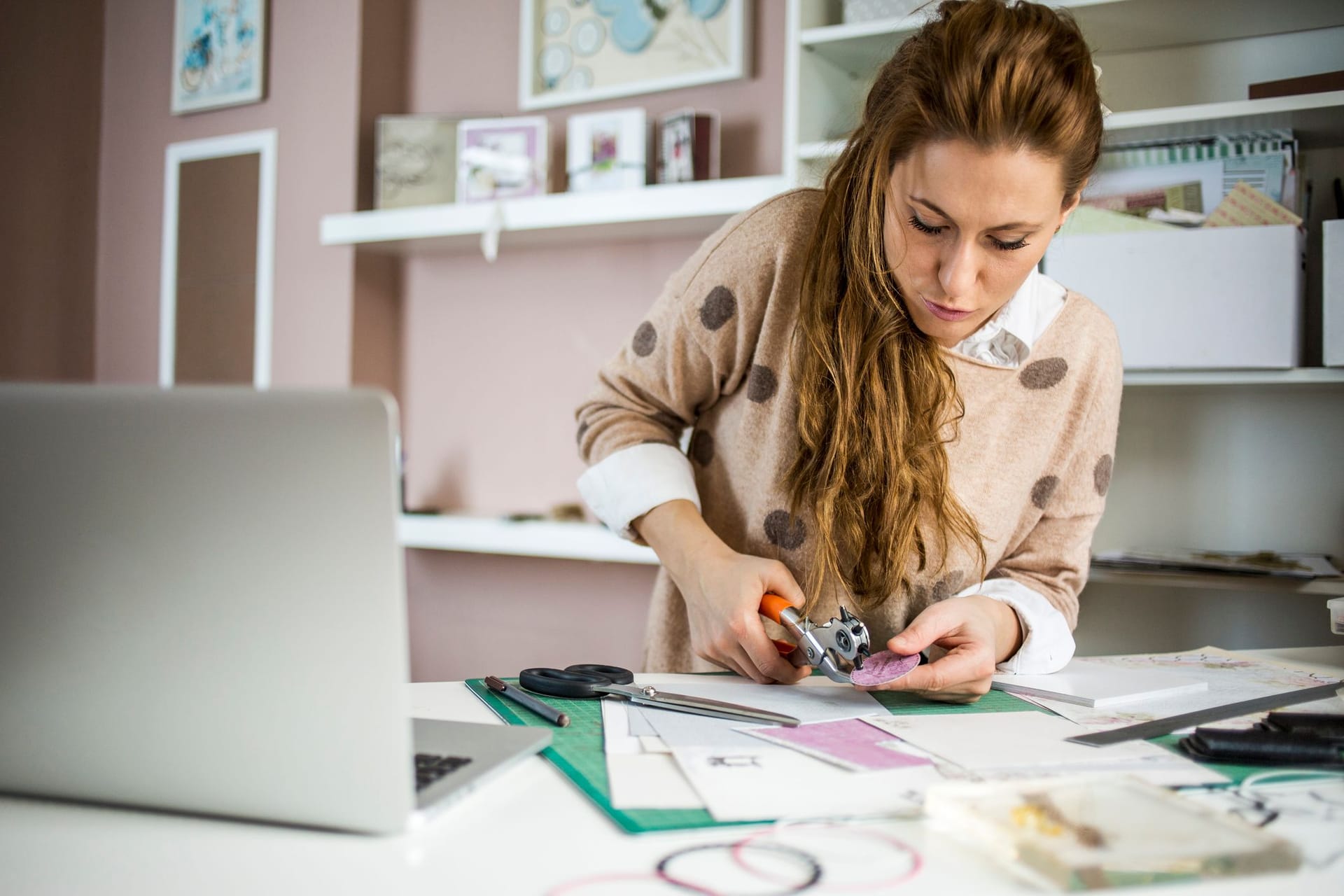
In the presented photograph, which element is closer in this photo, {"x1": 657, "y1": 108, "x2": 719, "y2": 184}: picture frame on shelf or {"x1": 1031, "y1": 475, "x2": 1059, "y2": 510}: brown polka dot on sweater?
{"x1": 1031, "y1": 475, "x2": 1059, "y2": 510}: brown polka dot on sweater

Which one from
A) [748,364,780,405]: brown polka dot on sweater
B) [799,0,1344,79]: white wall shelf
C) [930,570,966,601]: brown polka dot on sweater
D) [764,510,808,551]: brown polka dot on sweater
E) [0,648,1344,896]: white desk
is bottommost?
[0,648,1344,896]: white desk

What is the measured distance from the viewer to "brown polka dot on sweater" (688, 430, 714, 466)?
129cm

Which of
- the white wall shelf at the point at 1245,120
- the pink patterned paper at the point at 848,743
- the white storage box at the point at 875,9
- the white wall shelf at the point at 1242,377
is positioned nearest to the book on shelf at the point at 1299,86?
the white wall shelf at the point at 1245,120

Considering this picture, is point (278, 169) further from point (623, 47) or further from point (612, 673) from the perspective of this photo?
point (612, 673)

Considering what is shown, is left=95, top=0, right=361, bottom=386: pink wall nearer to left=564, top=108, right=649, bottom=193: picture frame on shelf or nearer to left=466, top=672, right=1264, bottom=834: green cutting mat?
left=564, top=108, right=649, bottom=193: picture frame on shelf

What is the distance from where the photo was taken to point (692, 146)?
2.37 m

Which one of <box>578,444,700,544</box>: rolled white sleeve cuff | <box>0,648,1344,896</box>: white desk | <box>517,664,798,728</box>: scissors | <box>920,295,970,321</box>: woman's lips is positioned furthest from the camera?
<box>578,444,700,544</box>: rolled white sleeve cuff

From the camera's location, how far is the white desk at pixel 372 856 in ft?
1.69

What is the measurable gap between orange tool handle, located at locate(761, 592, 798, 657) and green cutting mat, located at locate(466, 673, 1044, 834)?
9 cm

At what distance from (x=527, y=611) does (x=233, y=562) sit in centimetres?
225

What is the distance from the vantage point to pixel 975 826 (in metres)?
0.56

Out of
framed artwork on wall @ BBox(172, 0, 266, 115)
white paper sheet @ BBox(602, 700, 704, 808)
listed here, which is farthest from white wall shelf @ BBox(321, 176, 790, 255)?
white paper sheet @ BBox(602, 700, 704, 808)

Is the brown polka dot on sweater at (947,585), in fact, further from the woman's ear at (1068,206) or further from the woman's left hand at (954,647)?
the woman's ear at (1068,206)

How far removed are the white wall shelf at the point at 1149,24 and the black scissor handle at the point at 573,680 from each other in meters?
1.33
